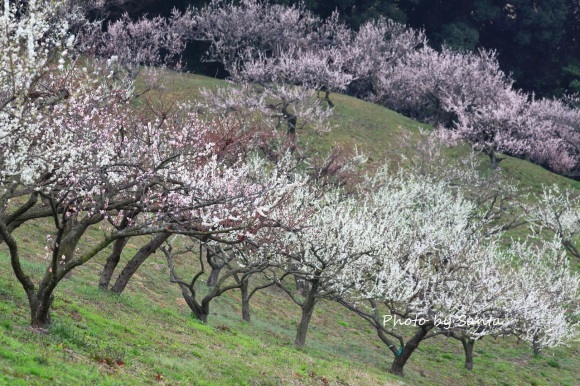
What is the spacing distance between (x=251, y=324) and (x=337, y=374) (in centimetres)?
682

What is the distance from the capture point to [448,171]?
49.2m

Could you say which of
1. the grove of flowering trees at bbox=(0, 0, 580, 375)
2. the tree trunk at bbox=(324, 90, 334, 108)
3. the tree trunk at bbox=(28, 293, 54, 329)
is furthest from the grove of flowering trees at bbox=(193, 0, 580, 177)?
the tree trunk at bbox=(28, 293, 54, 329)

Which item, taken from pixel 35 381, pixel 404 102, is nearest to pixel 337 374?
pixel 35 381

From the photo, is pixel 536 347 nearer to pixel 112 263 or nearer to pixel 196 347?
pixel 196 347

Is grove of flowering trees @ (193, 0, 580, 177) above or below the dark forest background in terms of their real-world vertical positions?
below

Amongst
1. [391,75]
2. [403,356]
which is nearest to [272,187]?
[403,356]

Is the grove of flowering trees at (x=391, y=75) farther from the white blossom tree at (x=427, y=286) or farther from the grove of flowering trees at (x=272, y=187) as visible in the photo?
Result: the white blossom tree at (x=427, y=286)

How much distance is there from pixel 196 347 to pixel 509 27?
75869 millimetres

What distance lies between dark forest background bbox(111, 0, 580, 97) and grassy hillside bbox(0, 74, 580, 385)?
175ft

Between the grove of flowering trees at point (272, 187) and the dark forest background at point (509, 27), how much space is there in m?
3.30

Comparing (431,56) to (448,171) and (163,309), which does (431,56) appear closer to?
(448,171)

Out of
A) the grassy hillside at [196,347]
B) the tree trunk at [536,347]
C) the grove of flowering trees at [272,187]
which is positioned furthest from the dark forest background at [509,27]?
the grassy hillside at [196,347]

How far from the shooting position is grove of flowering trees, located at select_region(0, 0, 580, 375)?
1385 cm

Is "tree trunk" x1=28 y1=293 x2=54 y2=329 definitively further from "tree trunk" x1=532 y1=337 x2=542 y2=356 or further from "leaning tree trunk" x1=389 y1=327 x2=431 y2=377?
"tree trunk" x1=532 y1=337 x2=542 y2=356
